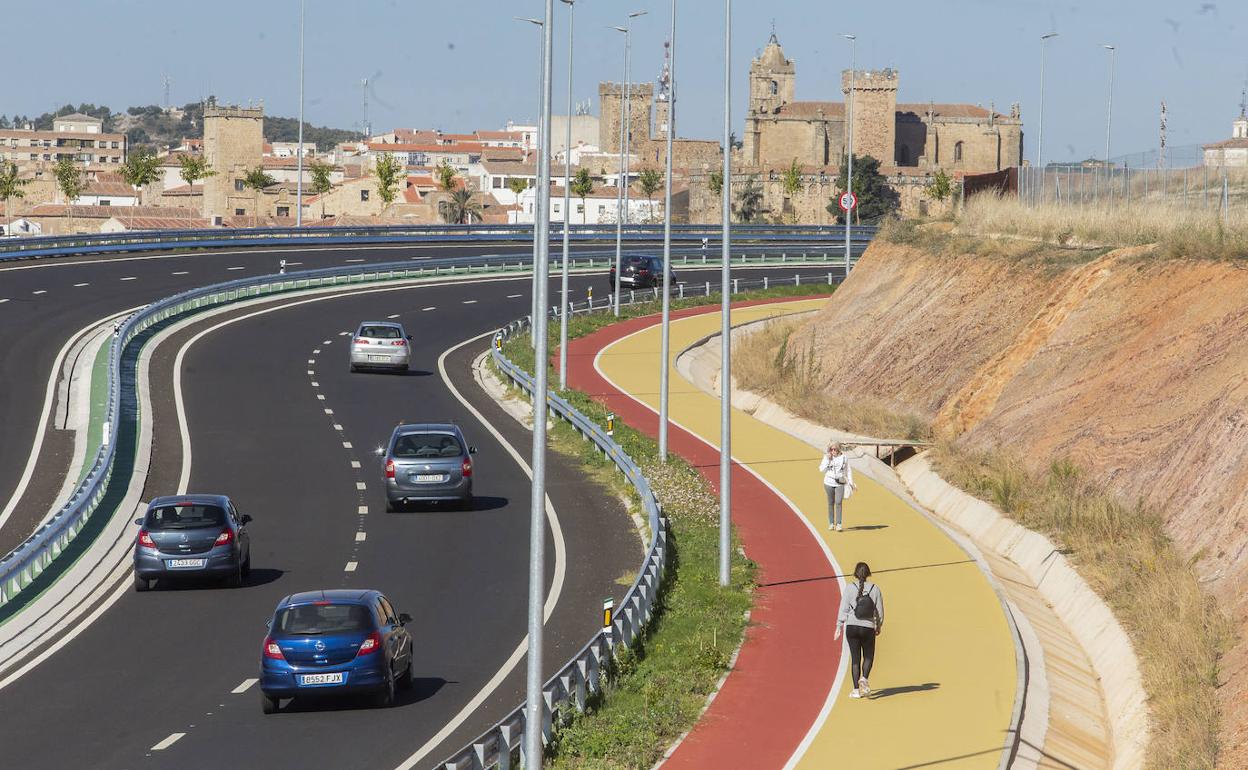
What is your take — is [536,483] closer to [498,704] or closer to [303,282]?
[498,704]

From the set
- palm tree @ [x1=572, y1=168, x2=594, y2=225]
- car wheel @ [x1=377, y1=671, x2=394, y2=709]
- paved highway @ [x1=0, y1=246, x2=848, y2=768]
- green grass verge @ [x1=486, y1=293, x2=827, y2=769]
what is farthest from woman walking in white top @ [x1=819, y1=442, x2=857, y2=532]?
palm tree @ [x1=572, y1=168, x2=594, y2=225]

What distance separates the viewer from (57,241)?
67.8 metres

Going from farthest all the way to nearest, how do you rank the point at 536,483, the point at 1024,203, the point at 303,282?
the point at 303,282
the point at 1024,203
the point at 536,483

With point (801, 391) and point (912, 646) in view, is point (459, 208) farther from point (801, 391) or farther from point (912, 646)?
point (912, 646)

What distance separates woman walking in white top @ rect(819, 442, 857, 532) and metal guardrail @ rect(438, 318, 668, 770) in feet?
9.35

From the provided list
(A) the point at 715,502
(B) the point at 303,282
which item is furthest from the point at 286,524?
(B) the point at 303,282

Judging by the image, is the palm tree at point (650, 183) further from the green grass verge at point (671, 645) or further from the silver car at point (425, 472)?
the silver car at point (425, 472)

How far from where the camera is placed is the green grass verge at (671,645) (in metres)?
17.2

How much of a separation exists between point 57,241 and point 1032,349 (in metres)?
43.7

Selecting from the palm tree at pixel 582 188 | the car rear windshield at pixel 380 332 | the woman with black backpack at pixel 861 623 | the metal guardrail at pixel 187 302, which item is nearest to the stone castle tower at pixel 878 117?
the palm tree at pixel 582 188

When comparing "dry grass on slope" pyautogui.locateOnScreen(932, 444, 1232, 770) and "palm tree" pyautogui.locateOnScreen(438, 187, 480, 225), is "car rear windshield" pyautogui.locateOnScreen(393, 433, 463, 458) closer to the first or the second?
"dry grass on slope" pyautogui.locateOnScreen(932, 444, 1232, 770)

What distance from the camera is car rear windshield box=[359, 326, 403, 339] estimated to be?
1928 inches

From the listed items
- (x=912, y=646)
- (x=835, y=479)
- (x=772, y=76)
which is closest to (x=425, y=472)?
(x=835, y=479)

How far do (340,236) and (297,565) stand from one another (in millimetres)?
55607
